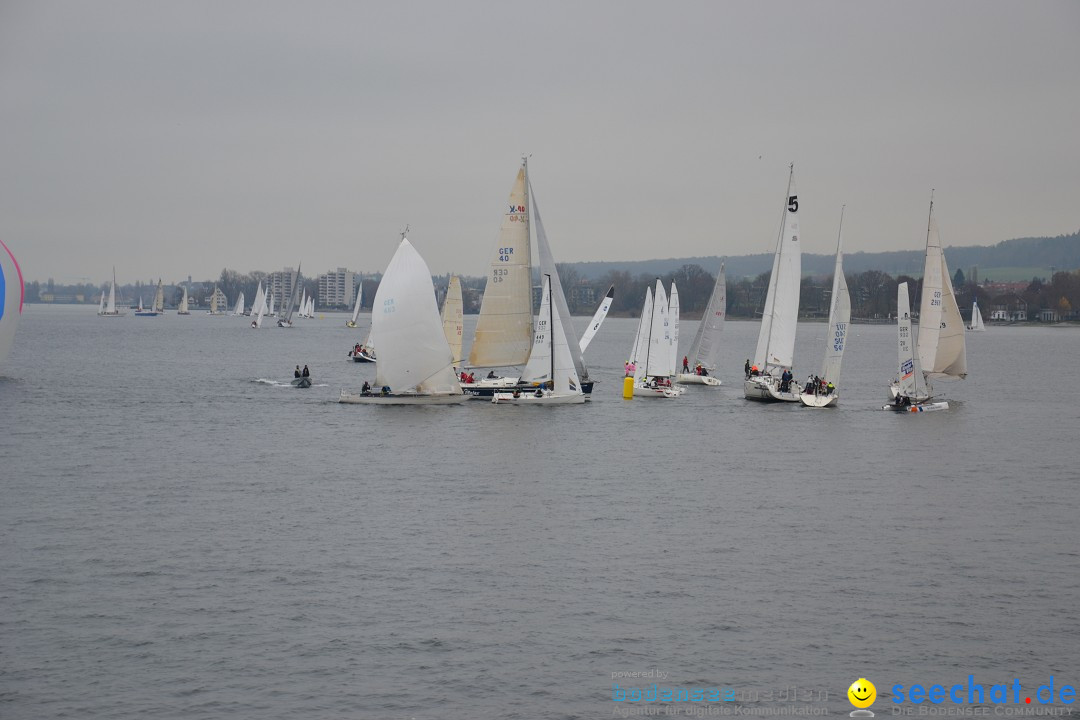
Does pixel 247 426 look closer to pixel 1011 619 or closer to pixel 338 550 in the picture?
pixel 338 550

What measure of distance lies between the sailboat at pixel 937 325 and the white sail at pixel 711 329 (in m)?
11.6

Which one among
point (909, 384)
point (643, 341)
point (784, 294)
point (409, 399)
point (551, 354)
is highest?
point (784, 294)

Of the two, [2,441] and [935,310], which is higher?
[935,310]

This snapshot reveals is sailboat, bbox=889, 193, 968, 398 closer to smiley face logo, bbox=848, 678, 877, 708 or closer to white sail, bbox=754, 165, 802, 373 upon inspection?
white sail, bbox=754, 165, 802, 373

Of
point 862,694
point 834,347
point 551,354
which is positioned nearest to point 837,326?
point 834,347

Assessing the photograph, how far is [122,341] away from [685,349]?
60.2 m

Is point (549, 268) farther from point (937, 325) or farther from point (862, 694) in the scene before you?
point (862, 694)

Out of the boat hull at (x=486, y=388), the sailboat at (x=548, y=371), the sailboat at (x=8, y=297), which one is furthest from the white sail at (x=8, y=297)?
the sailboat at (x=548, y=371)

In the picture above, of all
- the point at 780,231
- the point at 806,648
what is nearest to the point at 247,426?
the point at 780,231

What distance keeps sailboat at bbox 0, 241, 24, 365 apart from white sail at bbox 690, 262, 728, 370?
36686 millimetres

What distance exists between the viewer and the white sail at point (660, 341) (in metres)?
54.6

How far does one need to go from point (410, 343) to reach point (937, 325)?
81.7ft

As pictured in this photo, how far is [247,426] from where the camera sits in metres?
43.6

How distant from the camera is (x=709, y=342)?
6297 centimetres
